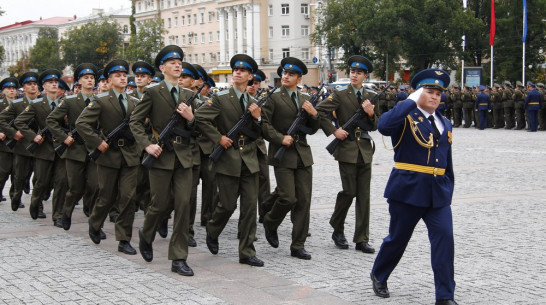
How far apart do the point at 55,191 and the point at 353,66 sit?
4.96 meters

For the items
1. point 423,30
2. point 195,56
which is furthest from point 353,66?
point 195,56

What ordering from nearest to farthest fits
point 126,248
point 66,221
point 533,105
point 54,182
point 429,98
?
point 429,98, point 126,248, point 66,221, point 54,182, point 533,105

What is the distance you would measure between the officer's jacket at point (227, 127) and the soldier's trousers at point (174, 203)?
17.5 inches

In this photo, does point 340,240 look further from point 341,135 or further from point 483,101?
point 483,101

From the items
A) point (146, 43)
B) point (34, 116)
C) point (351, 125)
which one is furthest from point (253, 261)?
point (146, 43)

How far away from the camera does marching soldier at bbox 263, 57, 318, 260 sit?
9102 mm

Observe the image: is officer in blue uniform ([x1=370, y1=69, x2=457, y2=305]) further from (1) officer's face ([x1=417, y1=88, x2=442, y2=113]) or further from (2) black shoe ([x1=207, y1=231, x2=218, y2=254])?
(2) black shoe ([x1=207, y1=231, x2=218, y2=254])

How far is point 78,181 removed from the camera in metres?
11.2

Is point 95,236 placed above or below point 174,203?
below

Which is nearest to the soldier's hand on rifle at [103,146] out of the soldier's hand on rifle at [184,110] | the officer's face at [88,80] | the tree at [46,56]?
the soldier's hand on rifle at [184,110]

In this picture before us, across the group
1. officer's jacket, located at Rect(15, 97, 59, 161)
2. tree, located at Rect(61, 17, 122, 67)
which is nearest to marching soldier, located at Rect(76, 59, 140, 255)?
officer's jacket, located at Rect(15, 97, 59, 161)

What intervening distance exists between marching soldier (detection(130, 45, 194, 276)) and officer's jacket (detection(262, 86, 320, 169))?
997mm

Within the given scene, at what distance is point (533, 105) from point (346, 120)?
77.5 ft

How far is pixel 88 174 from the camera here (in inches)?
443
